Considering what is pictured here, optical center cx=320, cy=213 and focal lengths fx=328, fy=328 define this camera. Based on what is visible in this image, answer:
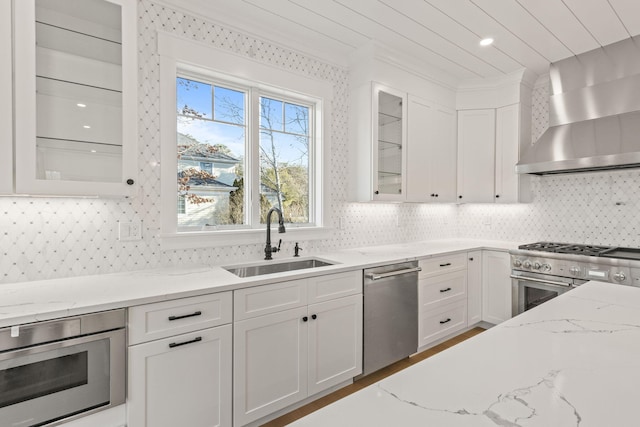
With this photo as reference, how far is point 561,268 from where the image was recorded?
2.85 metres

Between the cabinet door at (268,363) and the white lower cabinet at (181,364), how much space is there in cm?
7

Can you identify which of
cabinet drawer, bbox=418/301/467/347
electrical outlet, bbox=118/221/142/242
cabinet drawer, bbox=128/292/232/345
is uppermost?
electrical outlet, bbox=118/221/142/242

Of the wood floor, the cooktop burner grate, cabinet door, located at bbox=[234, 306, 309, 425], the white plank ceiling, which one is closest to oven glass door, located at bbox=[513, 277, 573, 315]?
the cooktop burner grate

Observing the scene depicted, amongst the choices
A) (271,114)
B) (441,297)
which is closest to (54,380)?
(271,114)

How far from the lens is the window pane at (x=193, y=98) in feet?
7.65

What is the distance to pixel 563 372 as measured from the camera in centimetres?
74

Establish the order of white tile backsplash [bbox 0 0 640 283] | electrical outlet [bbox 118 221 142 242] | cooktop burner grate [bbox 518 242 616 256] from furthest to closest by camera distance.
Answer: cooktop burner grate [bbox 518 242 616 256], electrical outlet [bbox 118 221 142 242], white tile backsplash [bbox 0 0 640 283]

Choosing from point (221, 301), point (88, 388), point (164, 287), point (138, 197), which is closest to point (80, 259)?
point (138, 197)

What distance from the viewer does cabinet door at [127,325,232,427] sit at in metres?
1.53

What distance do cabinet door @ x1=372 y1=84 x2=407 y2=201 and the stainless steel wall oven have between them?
2208 mm

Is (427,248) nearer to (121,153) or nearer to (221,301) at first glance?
(221,301)

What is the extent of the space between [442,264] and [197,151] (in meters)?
2.32

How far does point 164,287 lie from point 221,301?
0.29 meters

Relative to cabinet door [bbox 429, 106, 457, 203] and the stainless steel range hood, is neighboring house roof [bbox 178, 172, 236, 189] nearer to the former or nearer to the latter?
cabinet door [bbox 429, 106, 457, 203]
